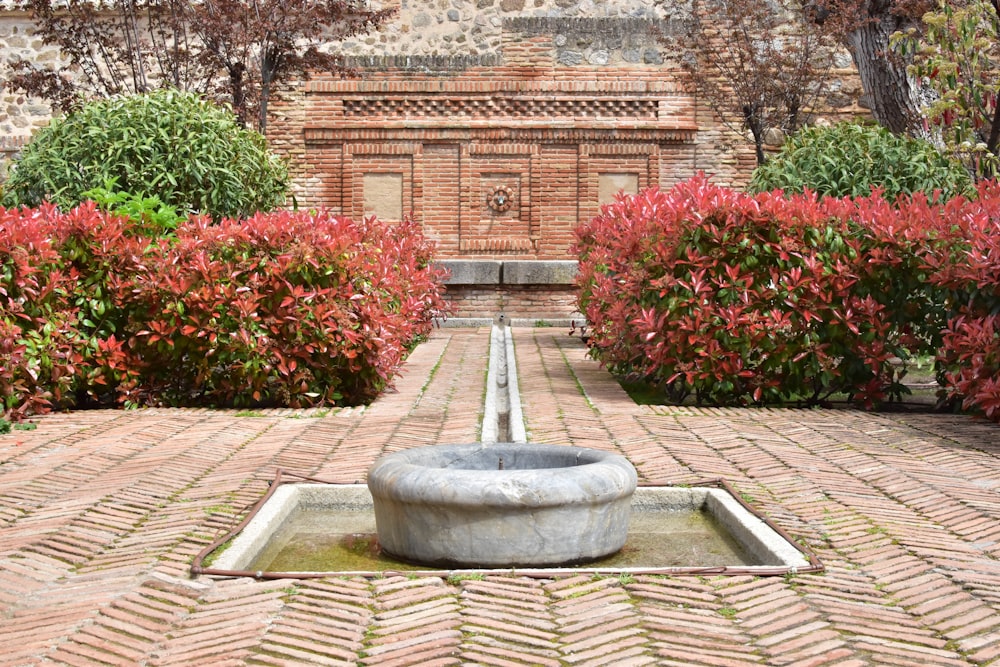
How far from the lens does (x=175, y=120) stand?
37.1ft

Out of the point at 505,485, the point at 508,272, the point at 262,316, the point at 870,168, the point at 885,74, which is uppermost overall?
the point at 885,74

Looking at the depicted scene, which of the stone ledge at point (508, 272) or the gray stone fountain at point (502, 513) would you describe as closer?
the gray stone fountain at point (502, 513)

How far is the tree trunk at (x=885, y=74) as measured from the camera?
1275cm

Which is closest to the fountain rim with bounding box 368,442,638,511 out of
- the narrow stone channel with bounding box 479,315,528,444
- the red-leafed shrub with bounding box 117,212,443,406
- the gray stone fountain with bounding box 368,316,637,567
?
the gray stone fountain with bounding box 368,316,637,567

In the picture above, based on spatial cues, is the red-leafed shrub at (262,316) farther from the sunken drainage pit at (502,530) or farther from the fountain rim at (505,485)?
the fountain rim at (505,485)

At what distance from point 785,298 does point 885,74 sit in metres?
5.98

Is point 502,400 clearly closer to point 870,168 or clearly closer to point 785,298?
point 785,298

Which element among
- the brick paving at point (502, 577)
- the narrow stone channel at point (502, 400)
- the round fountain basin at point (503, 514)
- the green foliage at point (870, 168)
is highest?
the green foliage at point (870, 168)

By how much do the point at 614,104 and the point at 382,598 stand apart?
632 inches

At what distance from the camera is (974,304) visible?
7.83 metres

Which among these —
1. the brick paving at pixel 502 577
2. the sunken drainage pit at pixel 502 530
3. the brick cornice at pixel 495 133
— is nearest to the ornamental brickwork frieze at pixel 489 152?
the brick cornice at pixel 495 133

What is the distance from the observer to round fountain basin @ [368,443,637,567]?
414 cm

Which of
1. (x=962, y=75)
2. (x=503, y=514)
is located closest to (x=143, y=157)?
(x=962, y=75)

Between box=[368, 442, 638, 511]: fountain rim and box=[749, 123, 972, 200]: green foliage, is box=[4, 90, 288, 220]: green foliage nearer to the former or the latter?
box=[749, 123, 972, 200]: green foliage
